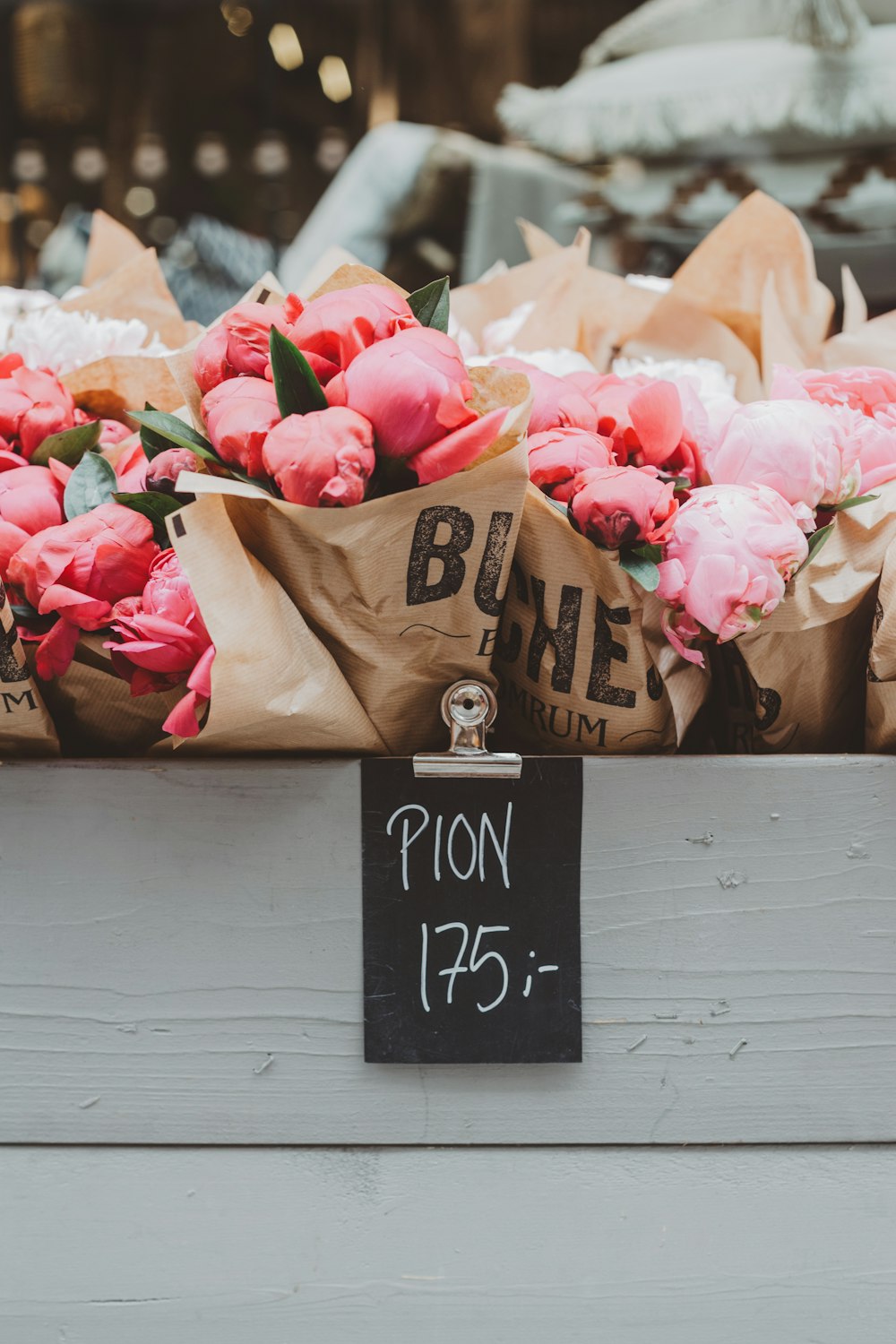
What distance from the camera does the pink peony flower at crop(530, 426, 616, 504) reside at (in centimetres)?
59

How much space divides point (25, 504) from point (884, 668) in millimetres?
485

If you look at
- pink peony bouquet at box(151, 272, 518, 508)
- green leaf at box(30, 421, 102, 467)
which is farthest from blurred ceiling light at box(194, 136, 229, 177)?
pink peony bouquet at box(151, 272, 518, 508)

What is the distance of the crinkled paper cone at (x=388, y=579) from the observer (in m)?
0.53

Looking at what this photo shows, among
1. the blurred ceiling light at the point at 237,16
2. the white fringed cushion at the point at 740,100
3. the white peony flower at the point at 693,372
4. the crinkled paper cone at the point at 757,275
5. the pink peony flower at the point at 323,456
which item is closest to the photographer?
the pink peony flower at the point at 323,456

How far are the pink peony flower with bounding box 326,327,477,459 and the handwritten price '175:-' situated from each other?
20 cm

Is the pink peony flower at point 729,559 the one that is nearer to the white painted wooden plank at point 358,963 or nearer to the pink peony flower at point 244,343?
the white painted wooden plank at point 358,963

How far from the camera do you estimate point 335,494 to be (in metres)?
0.52

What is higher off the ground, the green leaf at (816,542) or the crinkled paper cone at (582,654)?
the green leaf at (816,542)

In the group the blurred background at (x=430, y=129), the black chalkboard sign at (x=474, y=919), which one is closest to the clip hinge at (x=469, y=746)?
the black chalkboard sign at (x=474, y=919)

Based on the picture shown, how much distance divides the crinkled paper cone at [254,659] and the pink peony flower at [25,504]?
14 cm

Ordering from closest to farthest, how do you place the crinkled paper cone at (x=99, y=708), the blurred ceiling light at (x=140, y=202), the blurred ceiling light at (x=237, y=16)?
the crinkled paper cone at (x=99, y=708) → the blurred ceiling light at (x=237, y=16) → the blurred ceiling light at (x=140, y=202)

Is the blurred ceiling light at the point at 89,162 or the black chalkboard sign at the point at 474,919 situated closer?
the black chalkboard sign at the point at 474,919

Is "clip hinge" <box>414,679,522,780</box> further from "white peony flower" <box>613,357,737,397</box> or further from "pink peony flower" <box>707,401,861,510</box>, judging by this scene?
"white peony flower" <box>613,357,737,397</box>

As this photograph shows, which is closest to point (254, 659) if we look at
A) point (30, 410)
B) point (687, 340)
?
point (30, 410)
